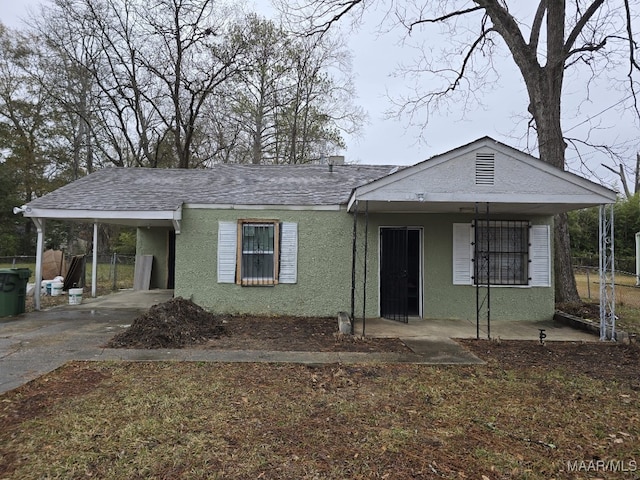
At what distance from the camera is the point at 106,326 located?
7812mm

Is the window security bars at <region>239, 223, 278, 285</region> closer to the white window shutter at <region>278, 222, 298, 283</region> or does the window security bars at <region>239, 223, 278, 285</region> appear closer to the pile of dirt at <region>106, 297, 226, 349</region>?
the white window shutter at <region>278, 222, 298, 283</region>

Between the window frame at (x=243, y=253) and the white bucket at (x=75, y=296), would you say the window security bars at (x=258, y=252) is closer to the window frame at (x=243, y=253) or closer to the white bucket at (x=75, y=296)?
the window frame at (x=243, y=253)

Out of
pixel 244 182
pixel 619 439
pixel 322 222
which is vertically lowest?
pixel 619 439

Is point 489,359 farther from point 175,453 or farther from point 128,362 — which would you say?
point 128,362

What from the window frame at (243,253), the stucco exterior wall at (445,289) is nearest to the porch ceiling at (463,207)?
the stucco exterior wall at (445,289)

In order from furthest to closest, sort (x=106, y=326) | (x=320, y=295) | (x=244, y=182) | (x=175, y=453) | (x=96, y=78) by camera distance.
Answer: (x=96, y=78), (x=244, y=182), (x=320, y=295), (x=106, y=326), (x=175, y=453)

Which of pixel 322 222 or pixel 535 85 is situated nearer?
pixel 322 222

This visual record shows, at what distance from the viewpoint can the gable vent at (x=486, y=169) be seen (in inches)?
272

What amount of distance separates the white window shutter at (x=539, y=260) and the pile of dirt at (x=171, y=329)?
6.95 metres

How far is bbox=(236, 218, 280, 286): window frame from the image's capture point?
8.79 meters

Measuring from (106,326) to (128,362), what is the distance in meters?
2.90

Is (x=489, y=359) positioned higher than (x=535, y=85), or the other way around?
(x=535, y=85)

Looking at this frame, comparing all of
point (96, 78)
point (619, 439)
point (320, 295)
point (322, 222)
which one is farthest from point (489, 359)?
point (96, 78)

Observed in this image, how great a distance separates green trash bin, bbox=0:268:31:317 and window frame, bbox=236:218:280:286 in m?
5.00
